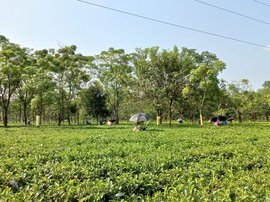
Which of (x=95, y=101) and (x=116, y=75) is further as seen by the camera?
(x=95, y=101)

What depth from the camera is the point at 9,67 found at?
104 feet

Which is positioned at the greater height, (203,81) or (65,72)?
(65,72)

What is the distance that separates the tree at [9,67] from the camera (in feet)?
105

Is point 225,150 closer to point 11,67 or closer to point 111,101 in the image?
point 11,67

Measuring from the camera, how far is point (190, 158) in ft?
23.5

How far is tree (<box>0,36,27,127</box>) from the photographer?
3212 centimetres

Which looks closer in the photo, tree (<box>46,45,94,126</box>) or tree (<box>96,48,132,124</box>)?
tree (<box>46,45,94,126</box>)

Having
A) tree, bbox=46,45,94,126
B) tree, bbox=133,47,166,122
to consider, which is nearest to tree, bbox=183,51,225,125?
tree, bbox=133,47,166,122

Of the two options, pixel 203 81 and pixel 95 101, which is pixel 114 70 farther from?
pixel 203 81

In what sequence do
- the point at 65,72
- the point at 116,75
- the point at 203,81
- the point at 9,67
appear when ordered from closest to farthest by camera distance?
the point at 203,81, the point at 9,67, the point at 65,72, the point at 116,75

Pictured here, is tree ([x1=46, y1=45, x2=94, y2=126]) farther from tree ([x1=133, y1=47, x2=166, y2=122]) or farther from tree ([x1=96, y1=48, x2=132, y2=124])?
tree ([x1=133, y1=47, x2=166, y2=122])

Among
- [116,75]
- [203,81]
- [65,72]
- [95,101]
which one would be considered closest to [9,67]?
[65,72]

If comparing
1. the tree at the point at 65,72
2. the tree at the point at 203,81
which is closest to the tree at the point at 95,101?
the tree at the point at 65,72

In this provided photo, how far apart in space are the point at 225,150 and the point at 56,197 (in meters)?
6.46
